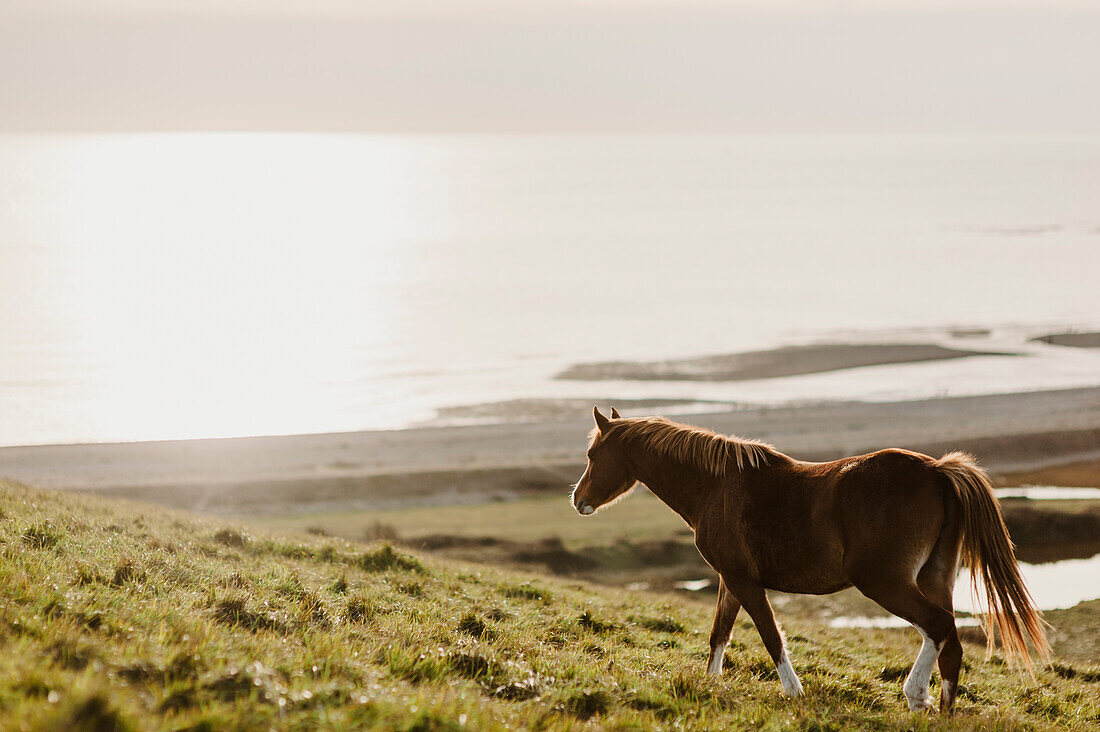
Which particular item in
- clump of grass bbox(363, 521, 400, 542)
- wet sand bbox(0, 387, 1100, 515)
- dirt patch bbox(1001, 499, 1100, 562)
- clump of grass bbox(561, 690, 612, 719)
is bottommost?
dirt patch bbox(1001, 499, 1100, 562)

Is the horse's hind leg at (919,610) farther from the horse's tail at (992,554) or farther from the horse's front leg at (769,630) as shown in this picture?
the horse's front leg at (769,630)

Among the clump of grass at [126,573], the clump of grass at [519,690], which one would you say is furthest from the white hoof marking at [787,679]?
the clump of grass at [126,573]

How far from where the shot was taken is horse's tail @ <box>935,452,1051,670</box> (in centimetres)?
831

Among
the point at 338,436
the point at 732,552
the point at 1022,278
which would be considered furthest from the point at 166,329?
the point at 1022,278

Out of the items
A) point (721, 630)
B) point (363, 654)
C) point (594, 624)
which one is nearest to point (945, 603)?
point (721, 630)

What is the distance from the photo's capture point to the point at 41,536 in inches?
426

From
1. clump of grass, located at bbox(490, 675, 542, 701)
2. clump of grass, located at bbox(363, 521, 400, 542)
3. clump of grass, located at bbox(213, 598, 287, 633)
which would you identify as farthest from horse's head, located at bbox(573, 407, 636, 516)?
clump of grass, located at bbox(363, 521, 400, 542)

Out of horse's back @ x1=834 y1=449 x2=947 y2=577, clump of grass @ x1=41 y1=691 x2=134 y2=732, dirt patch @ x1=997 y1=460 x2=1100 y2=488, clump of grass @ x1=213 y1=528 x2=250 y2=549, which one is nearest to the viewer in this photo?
clump of grass @ x1=41 y1=691 x2=134 y2=732

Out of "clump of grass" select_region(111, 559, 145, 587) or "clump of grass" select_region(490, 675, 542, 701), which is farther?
"clump of grass" select_region(111, 559, 145, 587)

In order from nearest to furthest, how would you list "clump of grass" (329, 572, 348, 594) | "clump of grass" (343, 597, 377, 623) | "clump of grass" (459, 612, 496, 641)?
"clump of grass" (343, 597, 377, 623)
"clump of grass" (459, 612, 496, 641)
"clump of grass" (329, 572, 348, 594)

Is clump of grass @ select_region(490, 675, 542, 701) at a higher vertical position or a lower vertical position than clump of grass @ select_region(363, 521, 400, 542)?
higher

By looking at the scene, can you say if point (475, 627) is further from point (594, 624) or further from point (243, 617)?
A: point (243, 617)

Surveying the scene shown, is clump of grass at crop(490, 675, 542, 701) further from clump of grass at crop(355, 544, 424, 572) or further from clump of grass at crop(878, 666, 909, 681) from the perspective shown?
clump of grass at crop(355, 544, 424, 572)

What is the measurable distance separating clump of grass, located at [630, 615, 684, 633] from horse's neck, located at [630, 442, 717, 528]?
3721 millimetres
